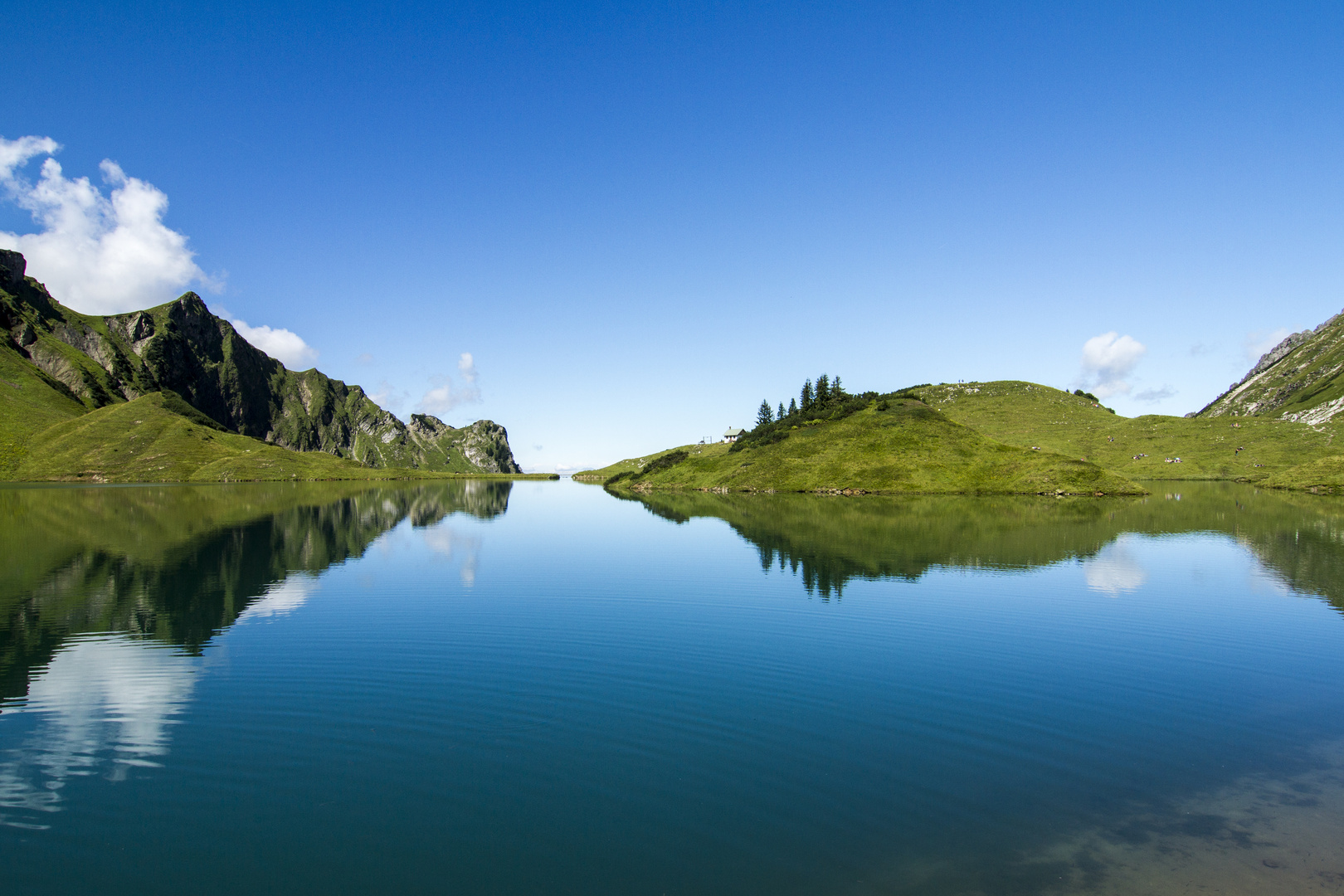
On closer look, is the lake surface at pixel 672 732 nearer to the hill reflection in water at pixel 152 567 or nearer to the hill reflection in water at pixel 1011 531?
the hill reflection in water at pixel 152 567

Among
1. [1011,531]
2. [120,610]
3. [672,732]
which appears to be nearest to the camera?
[672,732]

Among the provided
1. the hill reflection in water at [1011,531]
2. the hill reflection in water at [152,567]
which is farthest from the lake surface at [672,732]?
the hill reflection in water at [1011,531]

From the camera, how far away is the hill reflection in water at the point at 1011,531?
2254 inches

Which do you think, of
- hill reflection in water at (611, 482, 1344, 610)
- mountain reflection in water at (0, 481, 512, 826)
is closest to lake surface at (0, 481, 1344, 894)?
mountain reflection in water at (0, 481, 512, 826)

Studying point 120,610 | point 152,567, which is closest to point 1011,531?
point 120,610

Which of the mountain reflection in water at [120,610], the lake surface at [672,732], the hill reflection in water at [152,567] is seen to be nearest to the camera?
the lake surface at [672,732]

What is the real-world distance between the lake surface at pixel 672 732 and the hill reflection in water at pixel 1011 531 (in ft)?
7.23

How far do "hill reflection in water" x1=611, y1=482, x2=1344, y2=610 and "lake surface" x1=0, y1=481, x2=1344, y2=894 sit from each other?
7.23 ft

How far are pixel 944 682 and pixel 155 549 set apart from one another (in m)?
78.5

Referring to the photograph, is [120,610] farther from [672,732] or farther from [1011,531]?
[1011,531]

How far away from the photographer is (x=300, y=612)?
4150cm

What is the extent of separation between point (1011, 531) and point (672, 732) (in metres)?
78.2

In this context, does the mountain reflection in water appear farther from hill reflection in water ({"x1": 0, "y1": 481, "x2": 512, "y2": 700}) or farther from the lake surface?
the lake surface

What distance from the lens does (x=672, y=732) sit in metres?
22.5
